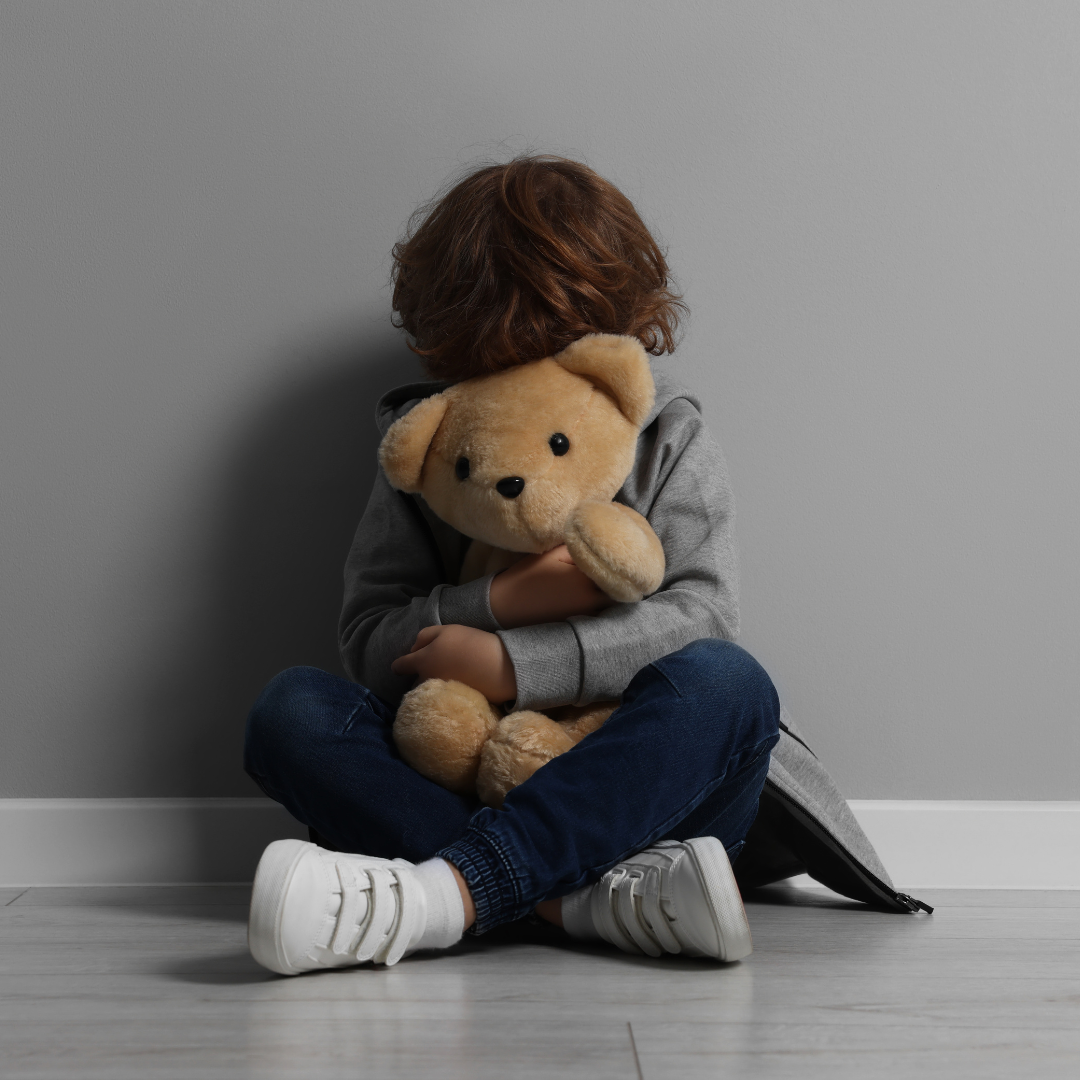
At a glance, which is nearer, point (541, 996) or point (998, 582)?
point (541, 996)

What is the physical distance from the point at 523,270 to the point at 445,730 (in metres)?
0.42

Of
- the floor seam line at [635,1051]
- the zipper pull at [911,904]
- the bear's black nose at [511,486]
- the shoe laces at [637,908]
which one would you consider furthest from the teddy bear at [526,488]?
the zipper pull at [911,904]

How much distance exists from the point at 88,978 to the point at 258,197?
848 mm

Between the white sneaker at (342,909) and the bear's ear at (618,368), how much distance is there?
422 mm

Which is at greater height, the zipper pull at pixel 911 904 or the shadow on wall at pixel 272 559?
the shadow on wall at pixel 272 559

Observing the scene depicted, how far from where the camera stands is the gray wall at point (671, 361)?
1203 millimetres

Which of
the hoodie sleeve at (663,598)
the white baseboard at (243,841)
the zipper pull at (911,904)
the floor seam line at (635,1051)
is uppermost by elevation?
the hoodie sleeve at (663,598)

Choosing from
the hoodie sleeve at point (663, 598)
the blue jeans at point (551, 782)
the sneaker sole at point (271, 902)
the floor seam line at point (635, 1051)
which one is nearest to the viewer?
the floor seam line at point (635, 1051)

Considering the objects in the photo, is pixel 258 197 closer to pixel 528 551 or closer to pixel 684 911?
pixel 528 551

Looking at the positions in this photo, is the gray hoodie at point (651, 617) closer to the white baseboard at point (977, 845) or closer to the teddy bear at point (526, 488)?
the teddy bear at point (526, 488)

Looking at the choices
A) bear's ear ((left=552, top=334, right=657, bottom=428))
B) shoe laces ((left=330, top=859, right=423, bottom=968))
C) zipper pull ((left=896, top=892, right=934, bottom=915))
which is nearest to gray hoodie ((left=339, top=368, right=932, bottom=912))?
zipper pull ((left=896, top=892, right=934, bottom=915))

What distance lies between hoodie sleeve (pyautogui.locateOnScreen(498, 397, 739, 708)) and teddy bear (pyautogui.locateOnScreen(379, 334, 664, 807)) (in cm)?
4

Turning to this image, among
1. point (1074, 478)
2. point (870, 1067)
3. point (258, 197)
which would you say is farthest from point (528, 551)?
point (1074, 478)

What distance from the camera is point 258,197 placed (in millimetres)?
1217
